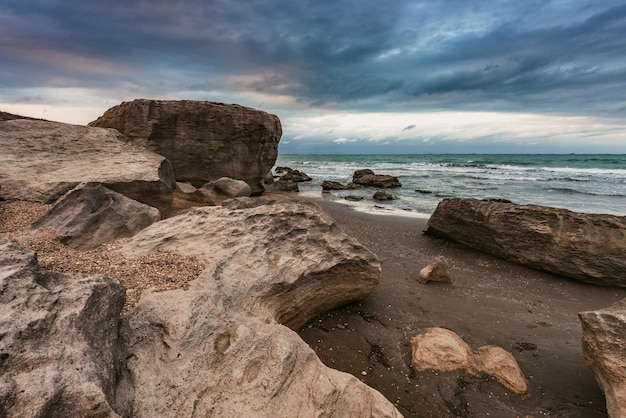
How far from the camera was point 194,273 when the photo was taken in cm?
405

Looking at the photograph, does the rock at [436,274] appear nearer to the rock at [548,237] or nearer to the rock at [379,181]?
the rock at [548,237]

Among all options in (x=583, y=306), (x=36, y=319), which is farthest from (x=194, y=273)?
(x=583, y=306)

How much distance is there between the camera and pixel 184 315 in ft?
10.5

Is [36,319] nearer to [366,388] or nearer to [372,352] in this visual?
[366,388]

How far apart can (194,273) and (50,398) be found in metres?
2.14

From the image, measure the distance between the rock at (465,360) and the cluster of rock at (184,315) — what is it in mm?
1529

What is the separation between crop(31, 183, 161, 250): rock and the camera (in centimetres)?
510

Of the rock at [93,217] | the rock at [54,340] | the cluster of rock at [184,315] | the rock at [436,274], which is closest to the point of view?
the rock at [54,340]

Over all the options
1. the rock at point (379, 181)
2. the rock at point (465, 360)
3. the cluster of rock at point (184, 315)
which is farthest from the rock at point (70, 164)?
the rock at point (379, 181)

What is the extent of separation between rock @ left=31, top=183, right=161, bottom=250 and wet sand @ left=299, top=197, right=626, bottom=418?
131 inches

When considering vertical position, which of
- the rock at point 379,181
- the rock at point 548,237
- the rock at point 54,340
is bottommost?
the rock at point 379,181

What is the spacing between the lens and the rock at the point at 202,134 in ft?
46.5

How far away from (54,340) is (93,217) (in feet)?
12.2

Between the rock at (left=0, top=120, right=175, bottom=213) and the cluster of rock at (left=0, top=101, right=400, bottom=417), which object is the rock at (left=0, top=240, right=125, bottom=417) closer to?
the cluster of rock at (left=0, top=101, right=400, bottom=417)
